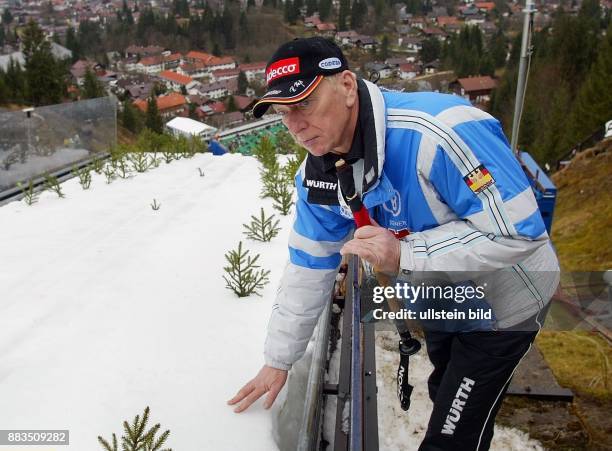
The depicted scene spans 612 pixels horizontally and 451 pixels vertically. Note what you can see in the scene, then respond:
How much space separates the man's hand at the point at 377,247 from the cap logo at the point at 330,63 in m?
0.53

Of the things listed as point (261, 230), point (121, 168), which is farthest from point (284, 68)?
point (121, 168)

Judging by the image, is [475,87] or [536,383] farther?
[475,87]

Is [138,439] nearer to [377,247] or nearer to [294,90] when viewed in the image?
[377,247]

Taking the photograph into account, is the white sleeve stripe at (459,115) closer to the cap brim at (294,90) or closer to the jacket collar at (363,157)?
the jacket collar at (363,157)

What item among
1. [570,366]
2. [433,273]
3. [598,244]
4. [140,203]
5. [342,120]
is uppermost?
[342,120]

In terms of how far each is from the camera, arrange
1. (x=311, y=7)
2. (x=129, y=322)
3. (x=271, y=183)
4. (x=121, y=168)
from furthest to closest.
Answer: (x=311, y=7), (x=121, y=168), (x=271, y=183), (x=129, y=322)

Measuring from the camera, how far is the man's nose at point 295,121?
1653 mm

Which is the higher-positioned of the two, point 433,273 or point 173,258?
point 433,273

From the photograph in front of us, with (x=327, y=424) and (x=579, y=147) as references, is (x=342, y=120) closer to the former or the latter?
(x=327, y=424)

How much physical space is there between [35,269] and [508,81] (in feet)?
176

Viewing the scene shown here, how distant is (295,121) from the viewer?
1.67 meters

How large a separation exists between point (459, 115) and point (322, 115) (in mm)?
438

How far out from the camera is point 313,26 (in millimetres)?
108562

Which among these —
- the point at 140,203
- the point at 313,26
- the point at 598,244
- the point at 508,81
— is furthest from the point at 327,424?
the point at 313,26
